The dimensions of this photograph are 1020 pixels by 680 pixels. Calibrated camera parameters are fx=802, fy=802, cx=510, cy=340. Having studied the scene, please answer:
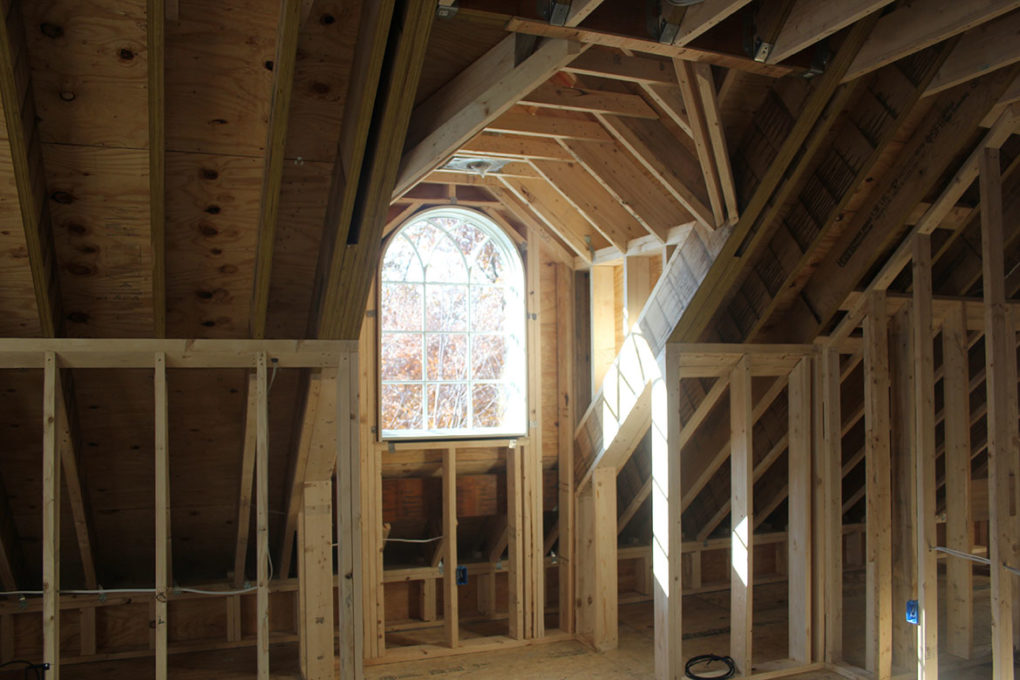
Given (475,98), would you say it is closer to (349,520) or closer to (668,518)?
(349,520)

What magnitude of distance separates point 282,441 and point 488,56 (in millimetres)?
2216

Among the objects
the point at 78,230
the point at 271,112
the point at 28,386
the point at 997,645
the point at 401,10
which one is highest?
the point at 401,10

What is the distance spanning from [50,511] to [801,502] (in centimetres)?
360

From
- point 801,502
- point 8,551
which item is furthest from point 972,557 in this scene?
point 8,551

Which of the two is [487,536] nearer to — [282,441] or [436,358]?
[436,358]

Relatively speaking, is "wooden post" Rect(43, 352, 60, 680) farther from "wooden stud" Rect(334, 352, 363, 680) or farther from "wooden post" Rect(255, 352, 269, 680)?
"wooden stud" Rect(334, 352, 363, 680)

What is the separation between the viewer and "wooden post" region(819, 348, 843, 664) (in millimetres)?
4375

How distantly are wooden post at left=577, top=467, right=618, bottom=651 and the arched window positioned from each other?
0.65 meters

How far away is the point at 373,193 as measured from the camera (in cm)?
288

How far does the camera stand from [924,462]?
3943 millimetres

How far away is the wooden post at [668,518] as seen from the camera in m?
4.02

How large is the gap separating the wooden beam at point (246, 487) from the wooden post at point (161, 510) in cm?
38

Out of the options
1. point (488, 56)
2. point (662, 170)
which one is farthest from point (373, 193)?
point (662, 170)

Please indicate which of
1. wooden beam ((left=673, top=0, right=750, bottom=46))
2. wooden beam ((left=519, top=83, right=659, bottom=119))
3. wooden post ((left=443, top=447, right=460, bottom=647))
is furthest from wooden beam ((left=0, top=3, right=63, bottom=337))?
wooden post ((left=443, top=447, right=460, bottom=647))
